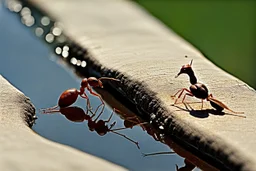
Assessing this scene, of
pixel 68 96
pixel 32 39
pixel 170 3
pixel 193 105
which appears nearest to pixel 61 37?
pixel 32 39

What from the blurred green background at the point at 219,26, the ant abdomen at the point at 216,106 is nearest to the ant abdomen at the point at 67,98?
the ant abdomen at the point at 216,106

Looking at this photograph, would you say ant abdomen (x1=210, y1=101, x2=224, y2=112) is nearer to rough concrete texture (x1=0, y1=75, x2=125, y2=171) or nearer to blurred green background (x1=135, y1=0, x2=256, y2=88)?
rough concrete texture (x1=0, y1=75, x2=125, y2=171)

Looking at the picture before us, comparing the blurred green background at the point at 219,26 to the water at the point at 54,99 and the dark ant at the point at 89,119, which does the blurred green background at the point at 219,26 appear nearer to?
the water at the point at 54,99

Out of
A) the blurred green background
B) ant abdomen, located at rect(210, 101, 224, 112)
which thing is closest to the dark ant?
ant abdomen, located at rect(210, 101, 224, 112)

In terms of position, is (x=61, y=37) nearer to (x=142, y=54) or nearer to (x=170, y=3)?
(x=142, y=54)

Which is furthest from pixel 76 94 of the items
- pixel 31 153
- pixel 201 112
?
pixel 31 153
